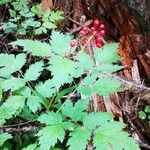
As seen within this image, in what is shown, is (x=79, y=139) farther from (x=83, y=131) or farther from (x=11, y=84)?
(x=11, y=84)

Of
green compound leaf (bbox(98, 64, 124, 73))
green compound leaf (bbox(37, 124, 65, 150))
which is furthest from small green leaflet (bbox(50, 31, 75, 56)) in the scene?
green compound leaf (bbox(37, 124, 65, 150))

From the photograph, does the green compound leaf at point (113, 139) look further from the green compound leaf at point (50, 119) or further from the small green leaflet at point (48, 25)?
the small green leaflet at point (48, 25)

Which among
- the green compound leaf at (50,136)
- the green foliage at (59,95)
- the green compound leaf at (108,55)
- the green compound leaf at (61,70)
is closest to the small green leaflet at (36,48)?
Result: the green foliage at (59,95)

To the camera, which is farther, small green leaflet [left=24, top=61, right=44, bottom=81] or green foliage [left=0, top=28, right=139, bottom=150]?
small green leaflet [left=24, top=61, right=44, bottom=81]

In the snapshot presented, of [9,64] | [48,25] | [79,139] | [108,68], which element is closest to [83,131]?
[79,139]

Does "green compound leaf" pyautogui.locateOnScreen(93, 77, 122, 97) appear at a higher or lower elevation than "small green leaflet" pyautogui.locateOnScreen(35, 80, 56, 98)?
lower

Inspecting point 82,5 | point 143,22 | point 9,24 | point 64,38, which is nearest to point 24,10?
point 9,24

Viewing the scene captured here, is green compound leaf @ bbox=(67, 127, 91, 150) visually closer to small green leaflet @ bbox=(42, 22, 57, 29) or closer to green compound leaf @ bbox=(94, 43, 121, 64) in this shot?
green compound leaf @ bbox=(94, 43, 121, 64)
